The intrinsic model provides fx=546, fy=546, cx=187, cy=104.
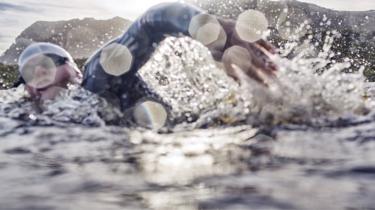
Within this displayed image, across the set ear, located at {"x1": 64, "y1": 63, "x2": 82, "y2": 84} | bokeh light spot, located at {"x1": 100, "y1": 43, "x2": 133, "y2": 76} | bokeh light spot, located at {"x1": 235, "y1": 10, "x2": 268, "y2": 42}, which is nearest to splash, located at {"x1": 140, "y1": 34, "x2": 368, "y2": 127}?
bokeh light spot, located at {"x1": 235, "y1": 10, "x2": 268, "y2": 42}

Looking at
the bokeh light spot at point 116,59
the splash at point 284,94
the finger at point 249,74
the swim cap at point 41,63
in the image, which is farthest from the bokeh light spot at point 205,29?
the swim cap at point 41,63

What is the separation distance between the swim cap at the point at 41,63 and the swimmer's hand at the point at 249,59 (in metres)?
3.23

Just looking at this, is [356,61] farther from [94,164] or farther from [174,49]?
[94,164]

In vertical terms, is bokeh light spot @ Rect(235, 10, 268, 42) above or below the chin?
above

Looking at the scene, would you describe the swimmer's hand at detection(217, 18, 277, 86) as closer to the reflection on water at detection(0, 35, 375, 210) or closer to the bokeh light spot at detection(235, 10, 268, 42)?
the bokeh light spot at detection(235, 10, 268, 42)

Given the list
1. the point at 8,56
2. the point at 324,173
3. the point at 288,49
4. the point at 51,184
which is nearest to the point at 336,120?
the point at 288,49

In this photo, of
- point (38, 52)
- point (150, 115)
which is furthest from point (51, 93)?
point (150, 115)

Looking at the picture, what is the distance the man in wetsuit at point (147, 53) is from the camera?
534 cm

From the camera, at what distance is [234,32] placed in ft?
18.1

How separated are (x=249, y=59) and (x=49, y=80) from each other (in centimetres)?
352

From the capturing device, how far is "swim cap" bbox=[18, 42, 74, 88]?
773 cm

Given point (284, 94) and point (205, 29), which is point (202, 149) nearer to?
point (284, 94)

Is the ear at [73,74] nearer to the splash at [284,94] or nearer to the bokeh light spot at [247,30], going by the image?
the splash at [284,94]

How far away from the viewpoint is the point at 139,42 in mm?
6500
